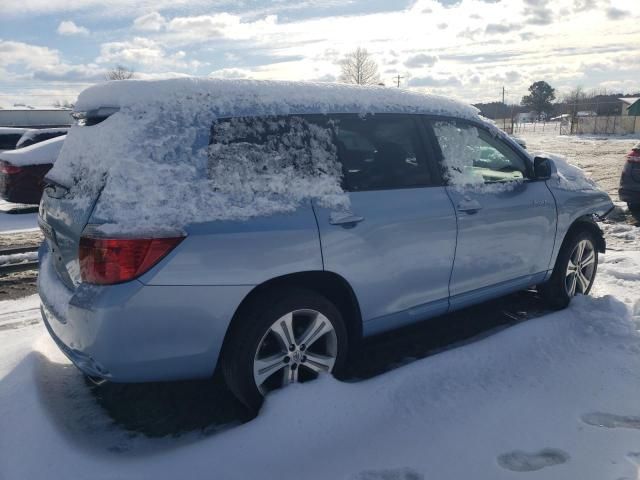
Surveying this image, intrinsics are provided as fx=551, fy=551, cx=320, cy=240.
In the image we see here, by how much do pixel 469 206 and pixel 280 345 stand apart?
1.64 meters

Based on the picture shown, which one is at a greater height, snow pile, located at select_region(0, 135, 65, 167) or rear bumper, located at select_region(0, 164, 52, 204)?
snow pile, located at select_region(0, 135, 65, 167)

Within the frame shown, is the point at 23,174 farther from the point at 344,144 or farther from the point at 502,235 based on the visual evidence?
the point at 502,235

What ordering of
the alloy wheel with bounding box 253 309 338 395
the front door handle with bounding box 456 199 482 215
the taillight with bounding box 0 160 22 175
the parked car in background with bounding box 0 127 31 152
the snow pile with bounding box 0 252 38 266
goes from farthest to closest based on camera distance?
the parked car in background with bounding box 0 127 31 152 < the taillight with bounding box 0 160 22 175 < the snow pile with bounding box 0 252 38 266 < the front door handle with bounding box 456 199 482 215 < the alloy wheel with bounding box 253 309 338 395

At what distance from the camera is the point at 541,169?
435cm

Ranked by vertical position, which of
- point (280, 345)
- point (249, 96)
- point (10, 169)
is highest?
point (249, 96)

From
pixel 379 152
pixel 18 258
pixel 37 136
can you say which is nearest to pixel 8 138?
pixel 37 136

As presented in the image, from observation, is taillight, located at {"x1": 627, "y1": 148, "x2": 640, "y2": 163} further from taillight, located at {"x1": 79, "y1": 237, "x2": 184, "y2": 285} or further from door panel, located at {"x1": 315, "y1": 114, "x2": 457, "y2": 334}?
taillight, located at {"x1": 79, "y1": 237, "x2": 184, "y2": 285}

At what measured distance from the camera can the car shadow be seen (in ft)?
10.1

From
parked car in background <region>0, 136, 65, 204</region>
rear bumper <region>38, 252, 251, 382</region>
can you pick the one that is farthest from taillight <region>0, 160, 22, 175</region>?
rear bumper <region>38, 252, 251, 382</region>

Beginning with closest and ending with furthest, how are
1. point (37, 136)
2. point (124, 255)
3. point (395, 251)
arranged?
point (124, 255)
point (395, 251)
point (37, 136)

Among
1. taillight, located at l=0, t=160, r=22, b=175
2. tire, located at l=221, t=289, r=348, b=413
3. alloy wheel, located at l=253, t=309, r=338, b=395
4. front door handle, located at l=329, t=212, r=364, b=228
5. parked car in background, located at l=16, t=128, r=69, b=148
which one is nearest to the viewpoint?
tire, located at l=221, t=289, r=348, b=413

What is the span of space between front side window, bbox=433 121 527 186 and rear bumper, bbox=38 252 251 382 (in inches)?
72.9

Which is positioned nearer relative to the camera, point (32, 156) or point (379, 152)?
point (379, 152)

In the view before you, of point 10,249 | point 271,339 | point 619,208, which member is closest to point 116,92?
point 271,339
